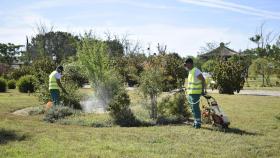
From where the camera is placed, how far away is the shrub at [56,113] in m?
13.5

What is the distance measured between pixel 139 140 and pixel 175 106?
12.8ft

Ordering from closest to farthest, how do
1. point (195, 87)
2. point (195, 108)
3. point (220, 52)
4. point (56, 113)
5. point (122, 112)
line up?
point (195, 108) < point (195, 87) < point (122, 112) < point (56, 113) < point (220, 52)

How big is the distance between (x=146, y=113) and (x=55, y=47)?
2730 inches

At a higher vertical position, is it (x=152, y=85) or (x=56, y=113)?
(x=152, y=85)

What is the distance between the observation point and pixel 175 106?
13.4m

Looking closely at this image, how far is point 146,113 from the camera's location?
45.5ft

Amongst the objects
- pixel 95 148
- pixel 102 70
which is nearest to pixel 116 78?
pixel 102 70

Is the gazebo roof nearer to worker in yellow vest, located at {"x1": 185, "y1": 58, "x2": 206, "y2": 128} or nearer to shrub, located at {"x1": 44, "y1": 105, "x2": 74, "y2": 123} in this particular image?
shrub, located at {"x1": 44, "y1": 105, "x2": 74, "y2": 123}

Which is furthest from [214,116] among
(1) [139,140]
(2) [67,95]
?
(2) [67,95]

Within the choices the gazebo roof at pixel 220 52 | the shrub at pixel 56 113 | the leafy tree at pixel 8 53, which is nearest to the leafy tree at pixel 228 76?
the shrub at pixel 56 113

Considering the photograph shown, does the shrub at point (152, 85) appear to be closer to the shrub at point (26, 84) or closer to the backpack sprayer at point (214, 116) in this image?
the backpack sprayer at point (214, 116)

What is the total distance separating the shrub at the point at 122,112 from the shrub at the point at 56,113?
1.89m

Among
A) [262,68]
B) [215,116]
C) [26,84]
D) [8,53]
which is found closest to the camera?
[215,116]

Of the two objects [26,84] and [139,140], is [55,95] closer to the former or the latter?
[139,140]
